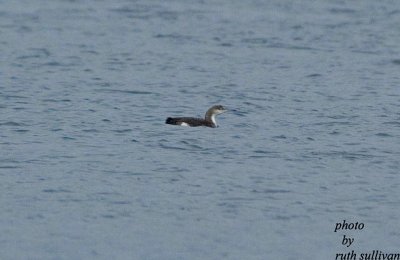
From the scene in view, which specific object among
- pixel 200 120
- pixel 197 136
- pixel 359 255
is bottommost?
pixel 359 255

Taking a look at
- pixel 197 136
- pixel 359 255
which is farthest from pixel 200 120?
pixel 359 255

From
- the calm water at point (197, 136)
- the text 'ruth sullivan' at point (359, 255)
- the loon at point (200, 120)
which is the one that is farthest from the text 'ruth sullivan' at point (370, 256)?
the loon at point (200, 120)

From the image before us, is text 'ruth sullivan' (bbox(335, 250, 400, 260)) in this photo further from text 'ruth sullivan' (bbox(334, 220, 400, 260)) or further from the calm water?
the calm water

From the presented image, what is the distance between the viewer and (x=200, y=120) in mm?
20234

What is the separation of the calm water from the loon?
0.46 feet

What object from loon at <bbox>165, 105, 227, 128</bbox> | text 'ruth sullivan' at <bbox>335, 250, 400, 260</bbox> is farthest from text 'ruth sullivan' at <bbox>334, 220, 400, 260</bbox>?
loon at <bbox>165, 105, 227, 128</bbox>

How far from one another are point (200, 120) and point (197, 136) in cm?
78

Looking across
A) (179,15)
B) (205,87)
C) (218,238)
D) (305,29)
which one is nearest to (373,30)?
(305,29)

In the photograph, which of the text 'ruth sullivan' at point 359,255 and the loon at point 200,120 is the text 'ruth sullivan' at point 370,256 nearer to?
the text 'ruth sullivan' at point 359,255

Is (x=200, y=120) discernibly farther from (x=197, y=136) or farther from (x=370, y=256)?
(x=370, y=256)

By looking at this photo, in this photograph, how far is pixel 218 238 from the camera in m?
13.6

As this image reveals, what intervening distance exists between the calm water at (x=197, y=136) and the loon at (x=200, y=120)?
5.5 inches

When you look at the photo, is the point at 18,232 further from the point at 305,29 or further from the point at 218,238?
the point at 305,29

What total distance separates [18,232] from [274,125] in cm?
779
